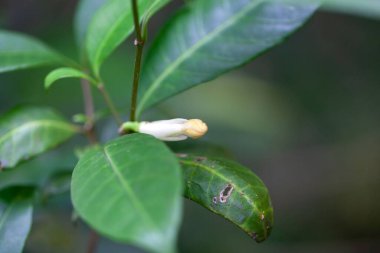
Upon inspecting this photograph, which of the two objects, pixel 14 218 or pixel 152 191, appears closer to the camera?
pixel 152 191

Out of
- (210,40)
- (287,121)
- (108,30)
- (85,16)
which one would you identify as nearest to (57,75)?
(108,30)

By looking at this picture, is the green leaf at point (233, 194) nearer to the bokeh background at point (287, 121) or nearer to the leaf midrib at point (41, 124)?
the leaf midrib at point (41, 124)

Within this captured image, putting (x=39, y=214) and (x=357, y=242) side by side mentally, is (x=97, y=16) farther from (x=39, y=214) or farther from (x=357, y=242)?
(x=357, y=242)

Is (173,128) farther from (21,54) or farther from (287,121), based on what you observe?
(287,121)

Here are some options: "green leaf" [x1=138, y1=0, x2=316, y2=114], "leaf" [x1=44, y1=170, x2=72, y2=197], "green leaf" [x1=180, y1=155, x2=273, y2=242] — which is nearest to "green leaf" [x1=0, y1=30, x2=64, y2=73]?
"green leaf" [x1=138, y1=0, x2=316, y2=114]

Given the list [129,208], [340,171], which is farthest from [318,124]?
[129,208]

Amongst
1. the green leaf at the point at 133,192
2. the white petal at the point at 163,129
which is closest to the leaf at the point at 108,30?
the white petal at the point at 163,129
